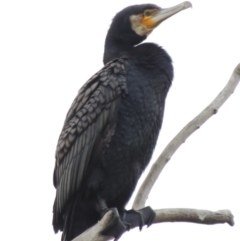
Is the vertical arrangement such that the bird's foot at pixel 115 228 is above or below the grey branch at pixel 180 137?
below

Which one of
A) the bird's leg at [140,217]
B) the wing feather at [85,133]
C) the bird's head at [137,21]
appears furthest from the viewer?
the bird's head at [137,21]

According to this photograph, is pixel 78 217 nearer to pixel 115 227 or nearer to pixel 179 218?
pixel 115 227

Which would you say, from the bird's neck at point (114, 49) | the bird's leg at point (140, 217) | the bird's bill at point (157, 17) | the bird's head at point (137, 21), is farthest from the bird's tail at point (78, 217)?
the bird's bill at point (157, 17)

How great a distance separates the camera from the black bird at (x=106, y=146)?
7316mm

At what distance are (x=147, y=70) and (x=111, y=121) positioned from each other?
1.92 feet

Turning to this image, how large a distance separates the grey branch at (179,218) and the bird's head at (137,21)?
1855 mm

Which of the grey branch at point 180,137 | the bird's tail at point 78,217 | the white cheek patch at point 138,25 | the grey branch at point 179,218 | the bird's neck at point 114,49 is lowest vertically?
the grey branch at point 179,218

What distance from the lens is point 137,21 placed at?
27.1 feet

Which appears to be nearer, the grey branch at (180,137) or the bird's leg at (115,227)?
the bird's leg at (115,227)

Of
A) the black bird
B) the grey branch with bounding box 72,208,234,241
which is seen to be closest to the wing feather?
the black bird

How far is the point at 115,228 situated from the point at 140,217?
1.28 feet

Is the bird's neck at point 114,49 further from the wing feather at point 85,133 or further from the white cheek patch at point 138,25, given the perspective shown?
the wing feather at point 85,133

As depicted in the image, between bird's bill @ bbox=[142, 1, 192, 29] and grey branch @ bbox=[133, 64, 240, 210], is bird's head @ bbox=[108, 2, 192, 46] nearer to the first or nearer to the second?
bird's bill @ bbox=[142, 1, 192, 29]

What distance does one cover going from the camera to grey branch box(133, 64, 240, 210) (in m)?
7.31
